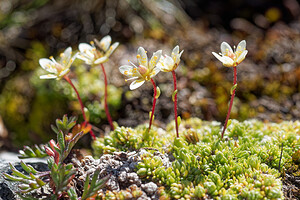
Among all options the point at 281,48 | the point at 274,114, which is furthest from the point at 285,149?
the point at 281,48

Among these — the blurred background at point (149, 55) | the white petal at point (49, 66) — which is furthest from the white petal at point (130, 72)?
the blurred background at point (149, 55)

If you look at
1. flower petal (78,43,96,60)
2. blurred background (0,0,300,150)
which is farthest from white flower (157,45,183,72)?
blurred background (0,0,300,150)

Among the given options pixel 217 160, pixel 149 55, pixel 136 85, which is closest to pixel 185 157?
pixel 217 160

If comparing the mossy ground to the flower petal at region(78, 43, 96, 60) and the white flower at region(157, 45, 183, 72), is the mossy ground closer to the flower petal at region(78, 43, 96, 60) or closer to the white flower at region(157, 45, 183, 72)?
the white flower at region(157, 45, 183, 72)

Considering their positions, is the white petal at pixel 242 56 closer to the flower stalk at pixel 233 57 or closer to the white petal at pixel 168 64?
the flower stalk at pixel 233 57

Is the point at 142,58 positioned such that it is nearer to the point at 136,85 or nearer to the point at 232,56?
the point at 136,85

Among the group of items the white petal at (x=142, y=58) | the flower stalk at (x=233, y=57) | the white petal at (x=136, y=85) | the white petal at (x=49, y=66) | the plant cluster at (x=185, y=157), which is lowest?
the plant cluster at (x=185, y=157)

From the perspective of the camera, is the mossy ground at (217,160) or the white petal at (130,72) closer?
the mossy ground at (217,160)
